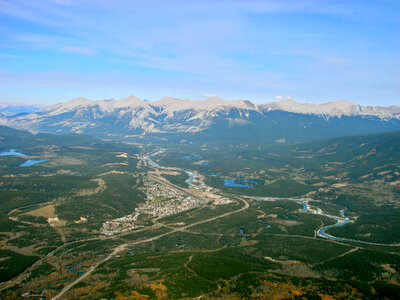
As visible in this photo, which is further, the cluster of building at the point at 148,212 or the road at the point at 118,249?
the cluster of building at the point at 148,212

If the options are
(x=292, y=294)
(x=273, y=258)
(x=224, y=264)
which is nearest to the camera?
(x=292, y=294)

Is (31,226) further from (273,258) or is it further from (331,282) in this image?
(331,282)

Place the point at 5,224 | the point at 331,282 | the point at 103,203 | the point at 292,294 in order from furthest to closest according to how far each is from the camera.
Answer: the point at 103,203
the point at 5,224
the point at 331,282
the point at 292,294

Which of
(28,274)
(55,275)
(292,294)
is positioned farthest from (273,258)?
(28,274)

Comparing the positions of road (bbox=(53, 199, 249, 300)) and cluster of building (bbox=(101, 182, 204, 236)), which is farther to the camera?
cluster of building (bbox=(101, 182, 204, 236))

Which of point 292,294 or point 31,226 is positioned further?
point 31,226

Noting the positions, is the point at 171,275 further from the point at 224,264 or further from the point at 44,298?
the point at 44,298

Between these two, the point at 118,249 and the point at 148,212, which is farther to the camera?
the point at 148,212

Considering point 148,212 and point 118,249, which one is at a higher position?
point 148,212

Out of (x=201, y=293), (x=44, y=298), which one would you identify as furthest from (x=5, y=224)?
(x=201, y=293)
